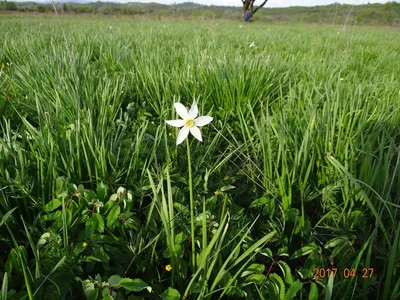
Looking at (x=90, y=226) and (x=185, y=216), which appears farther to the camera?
(x=185, y=216)

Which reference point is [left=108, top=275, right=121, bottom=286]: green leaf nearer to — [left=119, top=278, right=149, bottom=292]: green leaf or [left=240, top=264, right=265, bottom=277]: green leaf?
[left=119, top=278, right=149, bottom=292]: green leaf

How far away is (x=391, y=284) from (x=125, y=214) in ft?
2.29

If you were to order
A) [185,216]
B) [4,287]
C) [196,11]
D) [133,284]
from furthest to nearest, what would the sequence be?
[196,11], [185,216], [133,284], [4,287]

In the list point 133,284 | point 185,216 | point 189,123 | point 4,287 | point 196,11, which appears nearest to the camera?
point 4,287

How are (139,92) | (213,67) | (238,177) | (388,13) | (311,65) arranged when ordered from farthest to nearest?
(388,13) < (311,65) < (213,67) < (139,92) < (238,177)

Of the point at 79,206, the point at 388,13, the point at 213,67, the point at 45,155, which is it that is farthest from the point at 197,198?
the point at 388,13

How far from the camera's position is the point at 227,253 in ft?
2.47

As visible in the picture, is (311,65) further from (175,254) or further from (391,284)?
(175,254)

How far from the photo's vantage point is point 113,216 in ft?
2.50

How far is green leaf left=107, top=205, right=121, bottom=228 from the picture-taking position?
751mm

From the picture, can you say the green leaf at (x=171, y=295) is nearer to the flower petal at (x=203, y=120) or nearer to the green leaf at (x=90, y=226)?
the green leaf at (x=90, y=226)

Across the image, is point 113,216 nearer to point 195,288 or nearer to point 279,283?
point 195,288
